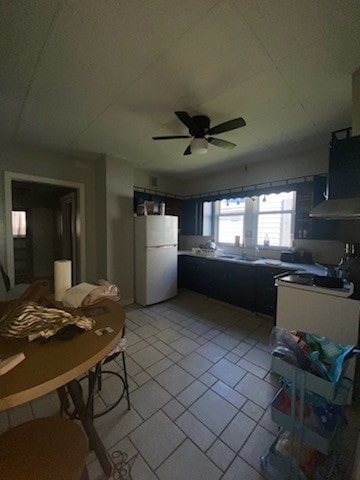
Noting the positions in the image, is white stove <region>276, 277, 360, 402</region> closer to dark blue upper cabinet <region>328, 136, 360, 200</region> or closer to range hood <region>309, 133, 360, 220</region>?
range hood <region>309, 133, 360, 220</region>

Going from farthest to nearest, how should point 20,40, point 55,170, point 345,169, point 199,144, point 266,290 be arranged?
point 55,170, point 266,290, point 199,144, point 345,169, point 20,40

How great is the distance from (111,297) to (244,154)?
2924 millimetres

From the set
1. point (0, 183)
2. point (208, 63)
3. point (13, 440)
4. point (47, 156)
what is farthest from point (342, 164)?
point (0, 183)

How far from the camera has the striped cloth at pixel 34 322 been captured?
843 mm

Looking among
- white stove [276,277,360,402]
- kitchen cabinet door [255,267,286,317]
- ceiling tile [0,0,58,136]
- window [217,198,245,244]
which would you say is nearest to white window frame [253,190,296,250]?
window [217,198,245,244]

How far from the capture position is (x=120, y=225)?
338cm

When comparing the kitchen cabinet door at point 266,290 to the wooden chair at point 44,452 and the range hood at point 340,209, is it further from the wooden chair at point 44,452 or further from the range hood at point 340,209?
the wooden chair at point 44,452

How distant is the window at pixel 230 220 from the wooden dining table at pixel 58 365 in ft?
10.8

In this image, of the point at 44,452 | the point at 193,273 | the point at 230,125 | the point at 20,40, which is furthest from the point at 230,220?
the point at 44,452

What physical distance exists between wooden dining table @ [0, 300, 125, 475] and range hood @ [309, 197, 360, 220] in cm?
168

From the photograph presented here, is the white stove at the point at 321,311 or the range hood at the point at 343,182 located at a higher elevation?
the range hood at the point at 343,182

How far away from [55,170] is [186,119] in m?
2.41

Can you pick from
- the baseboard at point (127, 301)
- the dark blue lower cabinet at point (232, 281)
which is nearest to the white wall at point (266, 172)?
the dark blue lower cabinet at point (232, 281)

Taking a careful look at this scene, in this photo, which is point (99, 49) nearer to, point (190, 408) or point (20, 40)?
point (20, 40)
